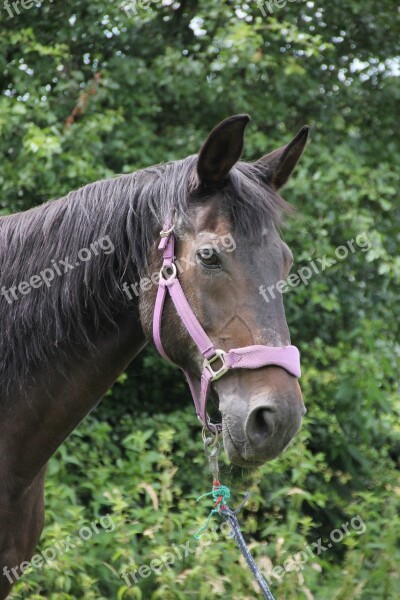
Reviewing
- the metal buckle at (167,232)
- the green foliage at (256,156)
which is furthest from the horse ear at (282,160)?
the green foliage at (256,156)

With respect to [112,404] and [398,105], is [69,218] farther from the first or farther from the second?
[398,105]

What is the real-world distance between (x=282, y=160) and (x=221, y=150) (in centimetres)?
36

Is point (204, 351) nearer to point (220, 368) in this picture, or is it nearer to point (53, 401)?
point (220, 368)

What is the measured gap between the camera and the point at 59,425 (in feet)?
9.16

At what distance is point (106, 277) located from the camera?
2.74 m

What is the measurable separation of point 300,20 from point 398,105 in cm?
105

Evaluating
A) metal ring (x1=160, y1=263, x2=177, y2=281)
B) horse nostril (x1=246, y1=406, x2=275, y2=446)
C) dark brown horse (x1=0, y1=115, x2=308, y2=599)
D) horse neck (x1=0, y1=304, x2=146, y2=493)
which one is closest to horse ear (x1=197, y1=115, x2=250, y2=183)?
dark brown horse (x1=0, y1=115, x2=308, y2=599)

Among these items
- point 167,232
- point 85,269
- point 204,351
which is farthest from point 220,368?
point 85,269

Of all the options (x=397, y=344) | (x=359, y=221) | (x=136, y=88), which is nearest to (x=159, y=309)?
(x=359, y=221)

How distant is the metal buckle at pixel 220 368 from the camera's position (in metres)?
2.39

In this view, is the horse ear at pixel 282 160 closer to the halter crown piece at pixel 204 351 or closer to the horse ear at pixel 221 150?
the horse ear at pixel 221 150

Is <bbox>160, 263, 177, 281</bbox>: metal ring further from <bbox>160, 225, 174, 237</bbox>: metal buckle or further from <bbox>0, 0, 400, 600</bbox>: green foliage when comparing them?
<bbox>0, 0, 400, 600</bbox>: green foliage

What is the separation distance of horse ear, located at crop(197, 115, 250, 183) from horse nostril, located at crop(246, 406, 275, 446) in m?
0.81

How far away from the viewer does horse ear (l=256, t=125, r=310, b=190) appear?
281 cm
